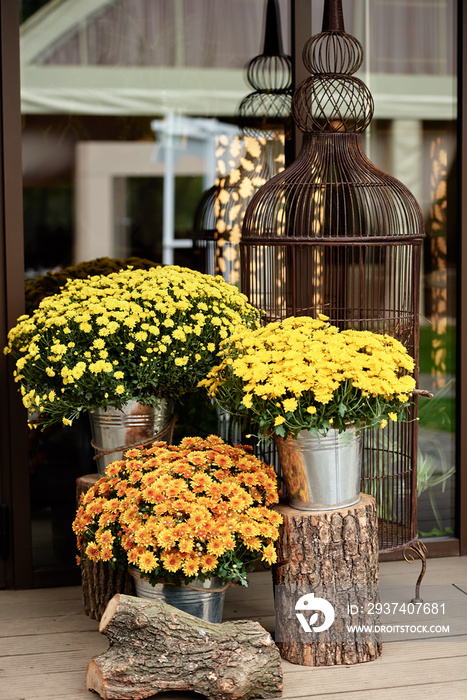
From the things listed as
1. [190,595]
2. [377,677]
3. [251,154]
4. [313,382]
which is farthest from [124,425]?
[251,154]

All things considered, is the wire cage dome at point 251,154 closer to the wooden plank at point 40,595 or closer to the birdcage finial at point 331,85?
the birdcage finial at point 331,85

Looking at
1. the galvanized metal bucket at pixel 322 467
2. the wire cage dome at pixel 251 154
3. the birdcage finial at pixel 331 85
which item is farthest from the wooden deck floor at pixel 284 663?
the birdcage finial at pixel 331 85

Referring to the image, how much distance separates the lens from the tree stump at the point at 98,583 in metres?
2.73

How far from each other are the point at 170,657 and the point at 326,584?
0.49 metres

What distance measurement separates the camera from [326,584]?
2.39 m

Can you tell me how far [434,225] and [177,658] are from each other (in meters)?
2.01

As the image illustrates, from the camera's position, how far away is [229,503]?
91.4 inches

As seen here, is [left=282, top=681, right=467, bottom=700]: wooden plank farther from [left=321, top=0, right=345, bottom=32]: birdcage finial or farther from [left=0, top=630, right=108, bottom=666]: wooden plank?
[left=321, top=0, right=345, bottom=32]: birdcage finial

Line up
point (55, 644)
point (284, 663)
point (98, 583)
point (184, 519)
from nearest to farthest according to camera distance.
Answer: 1. point (184, 519)
2. point (284, 663)
3. point (55, 644)
4. point (98, 583)

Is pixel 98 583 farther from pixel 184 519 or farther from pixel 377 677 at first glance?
pixel 377 677

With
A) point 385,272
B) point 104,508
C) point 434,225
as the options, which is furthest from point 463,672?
point 434,225

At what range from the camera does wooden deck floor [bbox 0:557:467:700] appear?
7.55ft

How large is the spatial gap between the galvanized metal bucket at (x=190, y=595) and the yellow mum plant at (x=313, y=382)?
463mm

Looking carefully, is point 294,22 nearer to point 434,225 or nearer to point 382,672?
point 434,225
